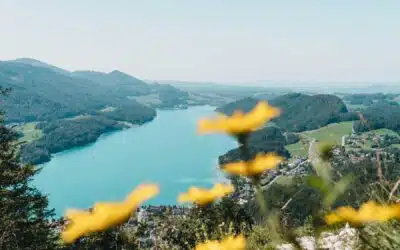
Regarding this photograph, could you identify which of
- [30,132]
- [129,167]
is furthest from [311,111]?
[30,132]

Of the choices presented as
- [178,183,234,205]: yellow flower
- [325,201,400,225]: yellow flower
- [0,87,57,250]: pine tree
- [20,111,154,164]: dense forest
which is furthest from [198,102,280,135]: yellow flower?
[20,111,154,164]: dense forest

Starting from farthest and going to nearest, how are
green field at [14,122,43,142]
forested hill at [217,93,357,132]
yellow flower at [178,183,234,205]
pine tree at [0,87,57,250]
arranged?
forested hill at [217,93,357,132] < green field at [14,122,43,142] < pine tree at [0,87,57,250] < yellow flower at [178,183,234,205]

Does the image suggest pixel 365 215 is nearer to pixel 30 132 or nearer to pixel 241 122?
pixel 241 122

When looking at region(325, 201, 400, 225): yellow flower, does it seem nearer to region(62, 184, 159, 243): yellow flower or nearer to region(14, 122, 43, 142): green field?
region(62, 184, 159, 243): yellow flower

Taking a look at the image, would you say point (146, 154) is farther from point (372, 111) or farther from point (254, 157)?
point (254, 157)

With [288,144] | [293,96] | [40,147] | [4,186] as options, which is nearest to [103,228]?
[4,186]

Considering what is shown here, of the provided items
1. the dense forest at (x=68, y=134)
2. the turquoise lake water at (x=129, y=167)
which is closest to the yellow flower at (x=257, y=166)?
the turquoise lake water at (x=129, y=167)
